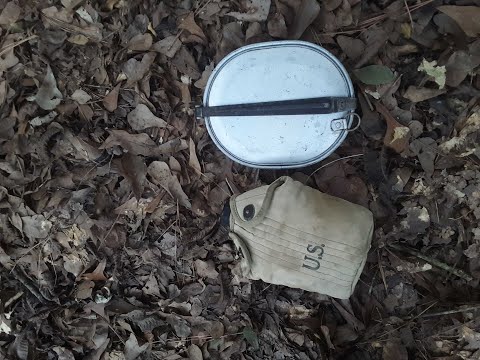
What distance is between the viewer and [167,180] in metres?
1.73

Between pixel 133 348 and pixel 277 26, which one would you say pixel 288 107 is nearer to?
pixel 277 26

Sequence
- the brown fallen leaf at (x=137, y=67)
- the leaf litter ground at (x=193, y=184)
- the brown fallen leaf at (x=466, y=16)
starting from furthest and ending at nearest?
1. the brown fallen leaf at (x=137, y=67)
2. the leaf litter ground at (x=193, y=184)
3. the brown fallen leaf at (x=466, y=16)

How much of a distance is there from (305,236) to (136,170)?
646 millimetres

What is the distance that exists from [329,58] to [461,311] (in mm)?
926

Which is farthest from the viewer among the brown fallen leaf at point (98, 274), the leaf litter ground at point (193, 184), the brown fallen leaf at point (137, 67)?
the brown fallen leaf at point (98, 274)

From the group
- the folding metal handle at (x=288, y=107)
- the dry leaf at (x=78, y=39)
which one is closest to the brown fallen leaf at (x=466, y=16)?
the folding metal handle at (x=288, y=107)

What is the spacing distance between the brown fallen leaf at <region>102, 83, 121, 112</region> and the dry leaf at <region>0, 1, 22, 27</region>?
0.40m

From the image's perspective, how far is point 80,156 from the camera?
1.74 m

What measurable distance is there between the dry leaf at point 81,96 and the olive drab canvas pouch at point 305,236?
678 mm

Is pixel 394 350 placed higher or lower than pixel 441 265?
lower

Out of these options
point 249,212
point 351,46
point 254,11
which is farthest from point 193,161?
point 351,46

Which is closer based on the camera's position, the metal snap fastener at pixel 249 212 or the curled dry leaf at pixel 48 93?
the metal snap fastener at pixel 249 212

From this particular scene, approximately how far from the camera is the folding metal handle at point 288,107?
1.50m

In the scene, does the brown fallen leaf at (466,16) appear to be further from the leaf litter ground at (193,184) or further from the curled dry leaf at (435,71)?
the curled dry leaf at (435,71)
